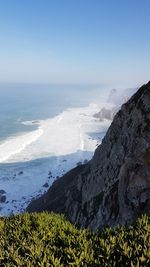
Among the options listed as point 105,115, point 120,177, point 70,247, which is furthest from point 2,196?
point 105,115

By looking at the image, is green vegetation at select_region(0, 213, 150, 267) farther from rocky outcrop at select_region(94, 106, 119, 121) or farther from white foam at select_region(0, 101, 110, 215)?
rocky outcrop at select_region(94, 106, 119, 121)

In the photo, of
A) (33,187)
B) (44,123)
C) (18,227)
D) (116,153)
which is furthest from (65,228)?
(44,123)

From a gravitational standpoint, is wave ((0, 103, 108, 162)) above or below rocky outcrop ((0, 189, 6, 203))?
above

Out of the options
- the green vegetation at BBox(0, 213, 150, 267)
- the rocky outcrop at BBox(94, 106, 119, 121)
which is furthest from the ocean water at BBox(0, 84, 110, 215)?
the green vegetation at BBox(0, 213, 150, 267)

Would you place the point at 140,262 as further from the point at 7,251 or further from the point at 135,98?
the point at 135,98

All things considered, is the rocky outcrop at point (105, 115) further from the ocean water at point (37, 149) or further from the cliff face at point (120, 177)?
the cliff face at point (120, 177)

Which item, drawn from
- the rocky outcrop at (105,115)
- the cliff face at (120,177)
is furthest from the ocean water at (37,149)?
the cliff face at (120,177)
